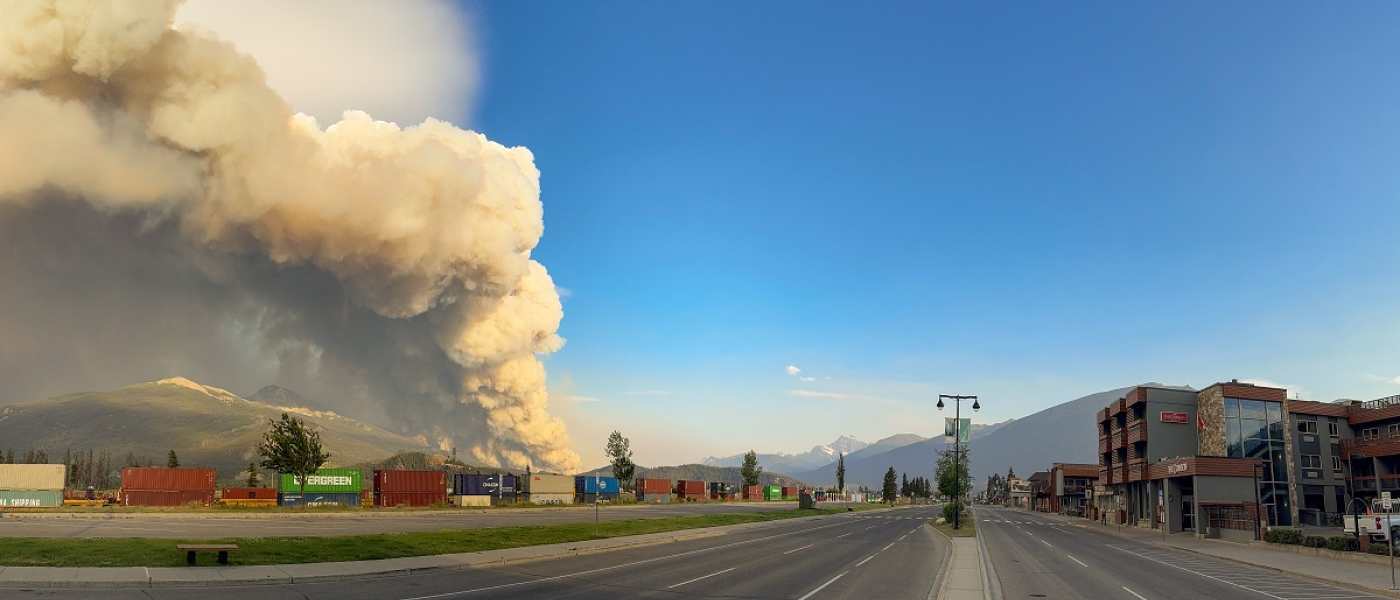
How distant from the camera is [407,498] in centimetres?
8069

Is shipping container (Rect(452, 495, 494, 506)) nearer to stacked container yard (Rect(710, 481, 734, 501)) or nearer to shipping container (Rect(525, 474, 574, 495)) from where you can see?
shipping container (Rect(525, 474, 574, 495))

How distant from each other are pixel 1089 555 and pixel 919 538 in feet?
34.4

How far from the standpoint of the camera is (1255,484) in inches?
2334

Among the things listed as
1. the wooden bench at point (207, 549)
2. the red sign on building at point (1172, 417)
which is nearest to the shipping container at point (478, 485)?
the red sign on building at point (1172, 417)

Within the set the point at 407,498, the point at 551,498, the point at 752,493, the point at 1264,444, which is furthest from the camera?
the point at 752,493

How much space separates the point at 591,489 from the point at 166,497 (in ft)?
169

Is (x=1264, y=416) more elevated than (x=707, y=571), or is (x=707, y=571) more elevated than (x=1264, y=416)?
(x=1264, y=416)

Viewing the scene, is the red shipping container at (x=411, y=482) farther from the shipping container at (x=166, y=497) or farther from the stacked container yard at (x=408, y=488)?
the shipping container at (x=166, y=497)

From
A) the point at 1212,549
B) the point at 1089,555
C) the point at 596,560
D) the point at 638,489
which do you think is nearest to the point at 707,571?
the point at 596,560

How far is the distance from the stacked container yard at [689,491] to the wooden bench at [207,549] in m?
112

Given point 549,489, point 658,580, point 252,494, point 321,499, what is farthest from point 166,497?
point 658,580

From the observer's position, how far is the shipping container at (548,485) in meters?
104

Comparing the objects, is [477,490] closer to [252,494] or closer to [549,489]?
[549,489]

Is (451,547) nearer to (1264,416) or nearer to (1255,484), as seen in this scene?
(1255,484)
